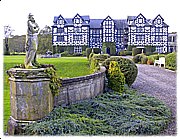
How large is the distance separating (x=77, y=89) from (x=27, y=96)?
52.5 inches

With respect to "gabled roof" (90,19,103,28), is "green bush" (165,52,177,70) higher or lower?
lower

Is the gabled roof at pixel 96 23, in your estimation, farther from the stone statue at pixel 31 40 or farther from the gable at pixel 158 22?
the stone statue at pixel 31 40

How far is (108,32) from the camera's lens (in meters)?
38.7

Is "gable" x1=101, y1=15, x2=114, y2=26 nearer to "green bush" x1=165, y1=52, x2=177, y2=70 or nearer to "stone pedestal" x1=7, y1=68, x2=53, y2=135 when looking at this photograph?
"green bush" x1=165, y1=52, x2=177, y2=70

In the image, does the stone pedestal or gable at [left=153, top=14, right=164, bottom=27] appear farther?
gable at [left=153, top=14, right=164, bottom=27]

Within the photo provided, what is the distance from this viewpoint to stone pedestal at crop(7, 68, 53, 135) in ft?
13.5

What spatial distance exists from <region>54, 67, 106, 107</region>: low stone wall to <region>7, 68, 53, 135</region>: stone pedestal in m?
0.52

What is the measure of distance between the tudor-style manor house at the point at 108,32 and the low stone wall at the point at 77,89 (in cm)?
2973

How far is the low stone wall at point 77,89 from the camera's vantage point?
16.1ft

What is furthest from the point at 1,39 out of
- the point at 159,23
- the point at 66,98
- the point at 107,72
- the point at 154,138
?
the point at 159,23

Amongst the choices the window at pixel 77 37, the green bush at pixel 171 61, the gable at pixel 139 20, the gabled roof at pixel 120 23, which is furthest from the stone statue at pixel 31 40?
the gabled roof at pixel 120 23

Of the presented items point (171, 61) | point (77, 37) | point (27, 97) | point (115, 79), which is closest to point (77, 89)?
point (27, 97)

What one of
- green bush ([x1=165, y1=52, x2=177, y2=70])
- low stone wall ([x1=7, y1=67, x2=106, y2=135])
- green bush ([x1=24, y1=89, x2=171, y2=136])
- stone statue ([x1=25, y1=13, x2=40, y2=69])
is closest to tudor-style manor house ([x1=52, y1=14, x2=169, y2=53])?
green bush ([x1=165, y1=52, x2=177, y2=70])

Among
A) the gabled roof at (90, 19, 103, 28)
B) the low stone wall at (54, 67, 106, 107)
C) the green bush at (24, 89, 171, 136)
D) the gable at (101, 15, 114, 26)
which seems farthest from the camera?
the gabled roof at (90, 19, 103, 28)
